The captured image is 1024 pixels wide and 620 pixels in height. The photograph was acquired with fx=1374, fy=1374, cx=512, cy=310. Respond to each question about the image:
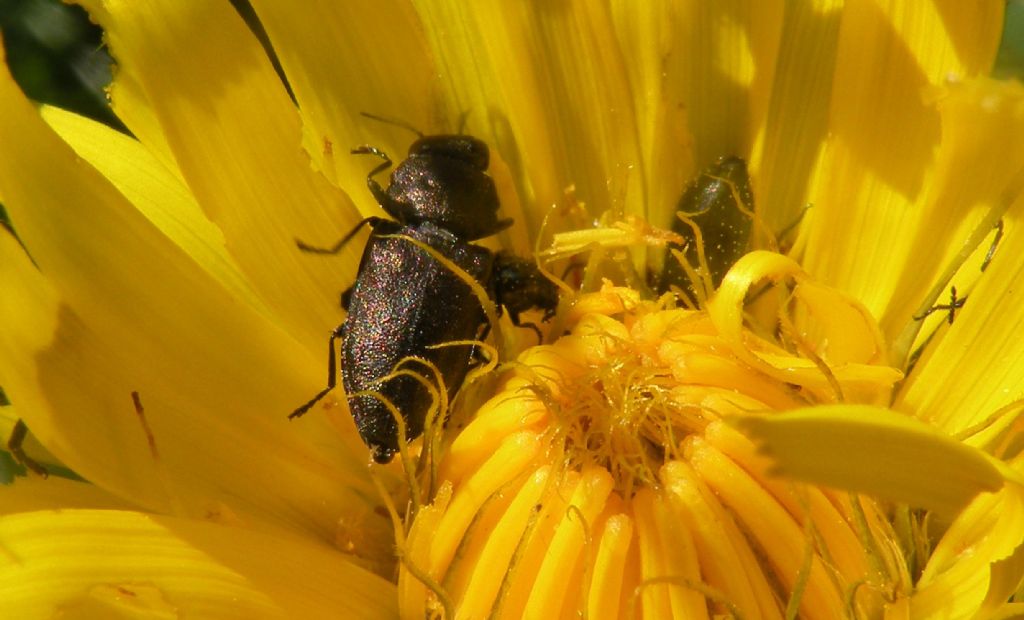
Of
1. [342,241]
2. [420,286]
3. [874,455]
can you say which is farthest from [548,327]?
[874,455]

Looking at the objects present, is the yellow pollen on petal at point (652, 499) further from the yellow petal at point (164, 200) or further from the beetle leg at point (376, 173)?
the yellow petal at point (164, 200)

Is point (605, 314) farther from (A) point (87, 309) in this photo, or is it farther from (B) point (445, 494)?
(A) point (87, 309)

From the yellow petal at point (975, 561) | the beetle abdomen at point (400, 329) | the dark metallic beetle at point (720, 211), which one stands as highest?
the beetle abdomen at point (400, 329)

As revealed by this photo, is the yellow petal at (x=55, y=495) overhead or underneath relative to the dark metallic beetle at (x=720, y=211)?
overhead

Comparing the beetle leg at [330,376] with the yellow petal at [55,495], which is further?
the beetle leg at [330,376]

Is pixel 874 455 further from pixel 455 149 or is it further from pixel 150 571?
pixel 455 149

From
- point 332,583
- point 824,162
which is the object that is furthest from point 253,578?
point 824,162

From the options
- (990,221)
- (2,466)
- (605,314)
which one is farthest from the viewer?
(2,466)

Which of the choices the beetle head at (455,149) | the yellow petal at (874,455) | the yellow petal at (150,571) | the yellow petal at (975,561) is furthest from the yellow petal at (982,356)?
the yellow petal at (150,571)

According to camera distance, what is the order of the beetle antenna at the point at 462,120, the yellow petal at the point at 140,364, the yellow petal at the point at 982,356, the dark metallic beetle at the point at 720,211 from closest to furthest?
1. the yellow petal at the point at 140,364
2. the yellow petal at the point at 982,356
3. the dark metallic beetle at the point at 720,211
4. the beetle antenna at the point at 462,120
